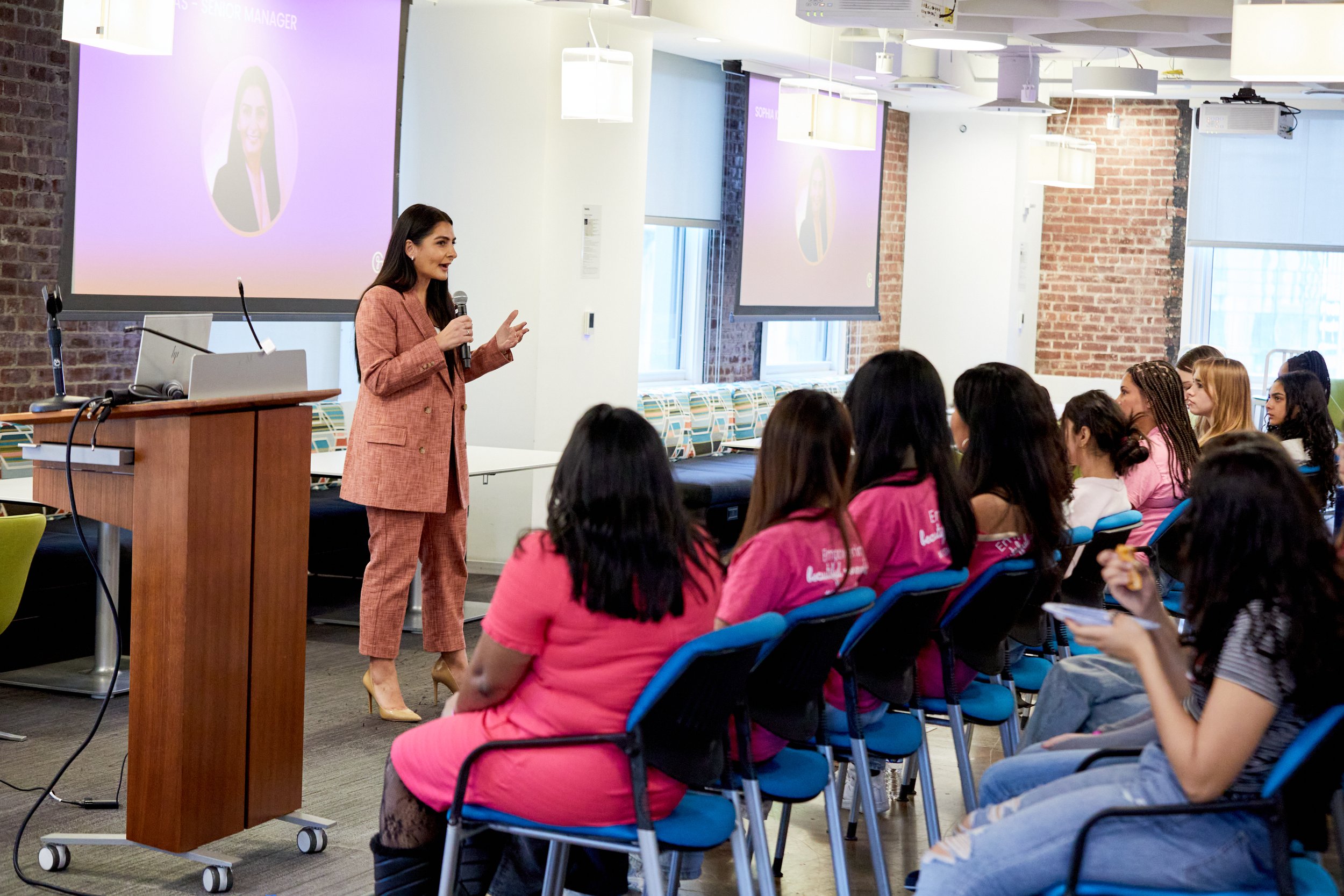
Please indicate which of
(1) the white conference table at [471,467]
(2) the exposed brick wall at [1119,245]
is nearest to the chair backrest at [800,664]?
(1) the white conference table at [471,467]

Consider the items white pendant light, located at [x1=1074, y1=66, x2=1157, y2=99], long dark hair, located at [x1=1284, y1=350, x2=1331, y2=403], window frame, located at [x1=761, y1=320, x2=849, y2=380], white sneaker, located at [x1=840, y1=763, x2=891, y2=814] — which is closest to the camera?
white sneaker, located at [x1=840, y1=763, x2=891, y2=814]

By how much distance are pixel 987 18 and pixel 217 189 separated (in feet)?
14.9

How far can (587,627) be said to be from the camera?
2324 mm

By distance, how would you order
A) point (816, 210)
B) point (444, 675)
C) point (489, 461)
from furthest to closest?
1. point (816, 210)
2. point (489, 461)
3. point (444, 675)

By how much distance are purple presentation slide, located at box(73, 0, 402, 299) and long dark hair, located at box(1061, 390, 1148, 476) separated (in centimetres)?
374

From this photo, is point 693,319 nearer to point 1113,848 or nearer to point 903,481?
point 903,481

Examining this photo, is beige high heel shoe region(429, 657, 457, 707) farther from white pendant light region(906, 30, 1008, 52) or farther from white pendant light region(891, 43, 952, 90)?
white pendant light region(891, 43, 952, 90)

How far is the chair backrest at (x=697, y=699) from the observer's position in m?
2.27

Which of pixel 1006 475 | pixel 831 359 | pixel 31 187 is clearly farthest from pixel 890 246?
pixel 1006 475

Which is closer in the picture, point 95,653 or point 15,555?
point 15,555

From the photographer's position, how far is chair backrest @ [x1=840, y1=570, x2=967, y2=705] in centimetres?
298

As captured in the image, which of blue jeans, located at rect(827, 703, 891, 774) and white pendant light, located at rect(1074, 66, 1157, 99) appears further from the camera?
white pendant light, located at rect(1074, 66, 1157, 99)

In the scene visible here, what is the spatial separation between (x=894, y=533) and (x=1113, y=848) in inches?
44.7

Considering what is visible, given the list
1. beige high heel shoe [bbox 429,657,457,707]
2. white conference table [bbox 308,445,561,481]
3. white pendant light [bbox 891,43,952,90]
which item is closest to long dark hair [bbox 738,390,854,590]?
beige high heel shoe [bbox 429,657,457,707]
